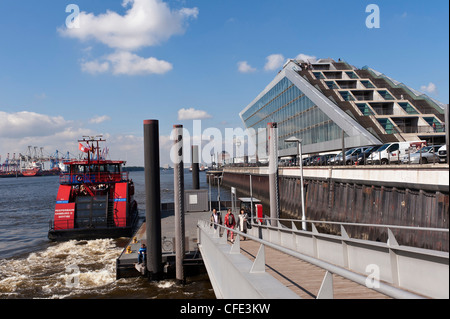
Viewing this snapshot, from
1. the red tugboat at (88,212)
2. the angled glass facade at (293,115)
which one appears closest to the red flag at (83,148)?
the red tugboat at (88,212)

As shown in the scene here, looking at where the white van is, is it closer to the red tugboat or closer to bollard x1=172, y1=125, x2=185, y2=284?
bollard x1=172, y1=125, x2=185, y2=284

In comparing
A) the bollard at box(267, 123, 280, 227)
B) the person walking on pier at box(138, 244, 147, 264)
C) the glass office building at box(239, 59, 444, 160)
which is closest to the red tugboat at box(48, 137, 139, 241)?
the person walking on pier at box(138, 244, 147, 264)

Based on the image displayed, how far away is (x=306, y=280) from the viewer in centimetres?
751

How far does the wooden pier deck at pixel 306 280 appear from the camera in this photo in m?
6.43

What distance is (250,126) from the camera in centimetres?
9619

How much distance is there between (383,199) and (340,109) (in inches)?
1318

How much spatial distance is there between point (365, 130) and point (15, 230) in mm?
42833

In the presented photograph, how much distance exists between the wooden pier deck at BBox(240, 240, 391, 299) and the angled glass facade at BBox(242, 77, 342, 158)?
4427cm

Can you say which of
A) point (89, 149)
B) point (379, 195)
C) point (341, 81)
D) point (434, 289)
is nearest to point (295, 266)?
point (434, 289)

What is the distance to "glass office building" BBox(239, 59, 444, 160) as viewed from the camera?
163 ft

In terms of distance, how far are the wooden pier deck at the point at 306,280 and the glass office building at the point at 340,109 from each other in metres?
32.5

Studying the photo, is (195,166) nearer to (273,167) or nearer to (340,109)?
(340,109)
